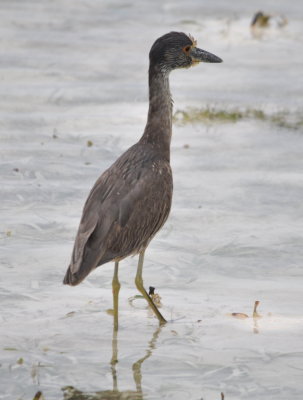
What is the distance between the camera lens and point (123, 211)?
694 centimetres

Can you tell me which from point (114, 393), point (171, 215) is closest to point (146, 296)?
point (114, 393)

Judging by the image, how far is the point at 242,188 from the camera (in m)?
10.2

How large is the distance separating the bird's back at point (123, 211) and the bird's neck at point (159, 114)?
0.49 feet

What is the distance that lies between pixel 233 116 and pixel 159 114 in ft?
16.3

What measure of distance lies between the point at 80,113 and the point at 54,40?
373cm

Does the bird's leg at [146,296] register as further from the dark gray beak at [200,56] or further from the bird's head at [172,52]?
the dark gray beak at [200,56]

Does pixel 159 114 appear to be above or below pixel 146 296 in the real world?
above

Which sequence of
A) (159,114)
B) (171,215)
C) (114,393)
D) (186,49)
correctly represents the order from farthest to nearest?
1. (171,215)
2. (186,49)
3. (159,114)
4. (114,393)

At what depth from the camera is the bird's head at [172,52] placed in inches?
303

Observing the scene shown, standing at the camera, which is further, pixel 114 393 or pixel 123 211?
pixel 123 211

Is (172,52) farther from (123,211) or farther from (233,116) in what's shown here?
(233,116)

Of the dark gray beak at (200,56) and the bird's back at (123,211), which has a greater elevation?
the dark gray beak at (200,56)

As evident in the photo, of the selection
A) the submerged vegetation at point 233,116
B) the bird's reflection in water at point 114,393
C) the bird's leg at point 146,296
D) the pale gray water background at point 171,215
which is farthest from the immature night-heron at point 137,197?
the submerged vegetation at point 233,116

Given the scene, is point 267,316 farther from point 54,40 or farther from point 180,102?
point 54,40
